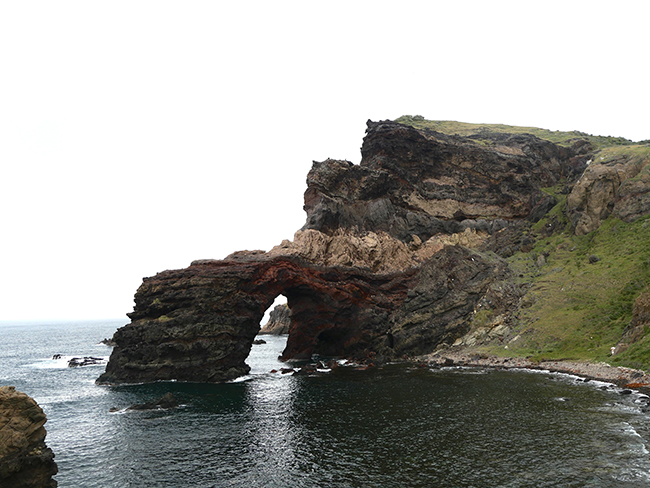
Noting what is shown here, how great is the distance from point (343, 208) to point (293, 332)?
39.3m

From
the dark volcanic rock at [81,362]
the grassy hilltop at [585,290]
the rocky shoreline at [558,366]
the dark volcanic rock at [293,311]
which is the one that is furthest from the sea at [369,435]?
the dark volcanic rock at [81,362]

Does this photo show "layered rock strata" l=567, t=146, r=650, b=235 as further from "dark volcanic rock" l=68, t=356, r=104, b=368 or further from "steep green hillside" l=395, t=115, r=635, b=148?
"dark volcanic rock" l=68, t=356, r=104, b=368

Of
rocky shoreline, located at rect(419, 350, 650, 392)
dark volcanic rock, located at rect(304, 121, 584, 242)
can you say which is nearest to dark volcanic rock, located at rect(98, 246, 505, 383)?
rocky shoreline, located at rect(419, 350, 650, 392)

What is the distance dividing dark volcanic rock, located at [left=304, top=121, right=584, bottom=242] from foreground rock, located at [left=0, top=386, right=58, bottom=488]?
87255 mm

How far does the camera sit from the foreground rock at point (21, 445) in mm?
21797

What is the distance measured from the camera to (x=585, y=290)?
70.3 meters

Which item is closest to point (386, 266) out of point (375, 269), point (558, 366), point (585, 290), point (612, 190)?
point (375, 269)

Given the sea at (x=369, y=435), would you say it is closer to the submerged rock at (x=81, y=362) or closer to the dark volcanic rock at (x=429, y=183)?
the submerged rock at (x=81, y=362)

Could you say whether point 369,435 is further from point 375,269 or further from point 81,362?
point 81,362

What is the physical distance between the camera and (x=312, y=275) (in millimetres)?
90812

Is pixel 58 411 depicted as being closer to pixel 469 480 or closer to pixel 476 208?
pixel 469 480

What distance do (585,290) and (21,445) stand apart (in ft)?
267

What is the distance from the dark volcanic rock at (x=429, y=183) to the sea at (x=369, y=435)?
204ft

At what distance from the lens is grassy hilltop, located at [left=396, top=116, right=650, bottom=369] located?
5966cm
